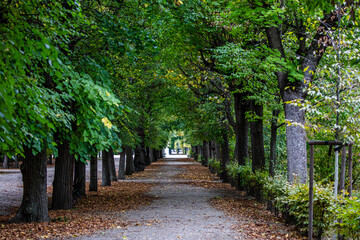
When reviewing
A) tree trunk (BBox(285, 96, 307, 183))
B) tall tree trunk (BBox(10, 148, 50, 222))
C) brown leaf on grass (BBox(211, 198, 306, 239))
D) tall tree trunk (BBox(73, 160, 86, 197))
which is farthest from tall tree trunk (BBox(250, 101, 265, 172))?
tall tree trunk (BBox(10, 148, 50, 222))

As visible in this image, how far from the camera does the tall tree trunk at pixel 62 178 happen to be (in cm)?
1166

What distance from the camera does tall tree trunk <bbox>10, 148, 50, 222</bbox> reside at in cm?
962

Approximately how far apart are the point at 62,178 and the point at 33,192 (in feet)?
6.70

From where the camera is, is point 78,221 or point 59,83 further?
point 78,221

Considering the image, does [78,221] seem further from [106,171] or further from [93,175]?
[106,171]

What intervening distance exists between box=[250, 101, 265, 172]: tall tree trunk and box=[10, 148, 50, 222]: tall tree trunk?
8660 mm

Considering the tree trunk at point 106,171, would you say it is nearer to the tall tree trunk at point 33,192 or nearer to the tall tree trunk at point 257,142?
the tall tree trunk at point 257,142

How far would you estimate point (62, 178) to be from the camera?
11.7 metres

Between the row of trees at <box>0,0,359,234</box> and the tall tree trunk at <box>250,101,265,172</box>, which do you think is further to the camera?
the tall tree trunk at <box>250,101,265,172</box>

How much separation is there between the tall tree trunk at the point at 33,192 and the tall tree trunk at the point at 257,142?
8660 mm

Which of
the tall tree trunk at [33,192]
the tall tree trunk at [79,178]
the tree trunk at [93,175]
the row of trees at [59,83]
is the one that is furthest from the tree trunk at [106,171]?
the tall tree trunk at [33,192]

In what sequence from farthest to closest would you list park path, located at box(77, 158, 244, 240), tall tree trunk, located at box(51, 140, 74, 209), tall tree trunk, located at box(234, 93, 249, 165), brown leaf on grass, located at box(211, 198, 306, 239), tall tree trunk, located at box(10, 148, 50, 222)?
tall tree trunk, located at box(234, 93, 249, 165)
tall tree trunk, located at box(51, 140, 74, 209)
tall tree trunk, located at box(10, 148, 50, 222)
park path, located at box(77, 158, 244, 240)
brown leaf on grass, located at box(211, 198, 306, 239)

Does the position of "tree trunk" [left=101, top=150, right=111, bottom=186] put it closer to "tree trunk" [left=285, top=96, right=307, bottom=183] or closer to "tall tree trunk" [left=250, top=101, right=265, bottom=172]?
"tall tree trunk" [left=250, top=101, right=265, bottom=172]

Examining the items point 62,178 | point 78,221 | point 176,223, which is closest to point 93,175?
point 62,178
